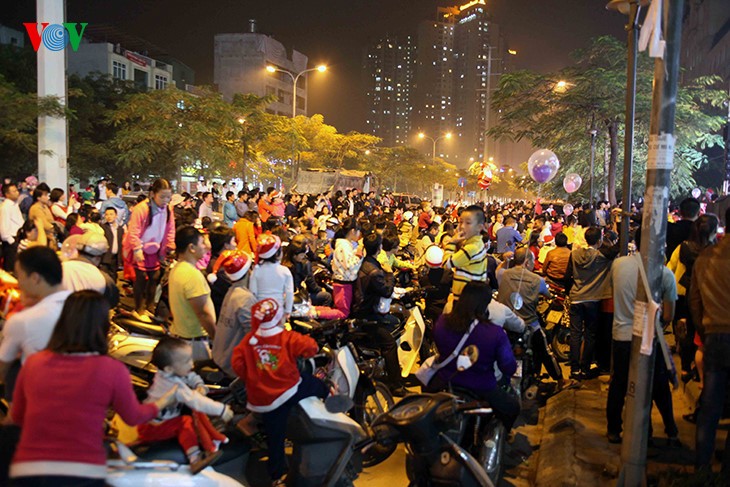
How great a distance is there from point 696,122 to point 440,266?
21.1 metres

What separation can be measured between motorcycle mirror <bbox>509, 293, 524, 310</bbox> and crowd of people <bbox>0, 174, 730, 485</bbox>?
0.03 m

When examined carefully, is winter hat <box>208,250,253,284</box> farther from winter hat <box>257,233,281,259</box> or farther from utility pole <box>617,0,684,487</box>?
utility pole <box>617,0,684,487</box>

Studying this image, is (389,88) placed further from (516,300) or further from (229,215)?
(516,300)

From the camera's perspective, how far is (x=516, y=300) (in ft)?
22.2

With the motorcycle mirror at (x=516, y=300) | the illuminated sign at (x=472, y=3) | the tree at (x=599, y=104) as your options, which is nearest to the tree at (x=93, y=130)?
the tree at (x=599, y=104)

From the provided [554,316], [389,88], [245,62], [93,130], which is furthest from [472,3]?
[554,316]

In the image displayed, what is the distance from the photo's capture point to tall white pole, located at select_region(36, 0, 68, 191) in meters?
21.1

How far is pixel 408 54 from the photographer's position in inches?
6240

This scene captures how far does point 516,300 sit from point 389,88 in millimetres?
154766

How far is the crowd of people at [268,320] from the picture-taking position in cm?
288

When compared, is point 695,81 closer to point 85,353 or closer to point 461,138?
point 85,353

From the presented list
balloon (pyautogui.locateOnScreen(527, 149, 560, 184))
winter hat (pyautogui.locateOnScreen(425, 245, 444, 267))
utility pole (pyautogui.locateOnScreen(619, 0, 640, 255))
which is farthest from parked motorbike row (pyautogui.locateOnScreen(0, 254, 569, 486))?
balloon (pyautogui.locateOnScreen(527, 149, 560, 184))

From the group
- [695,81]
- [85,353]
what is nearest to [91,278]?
[85,353]

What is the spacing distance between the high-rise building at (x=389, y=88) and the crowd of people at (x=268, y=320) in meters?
149
